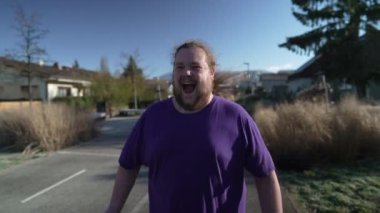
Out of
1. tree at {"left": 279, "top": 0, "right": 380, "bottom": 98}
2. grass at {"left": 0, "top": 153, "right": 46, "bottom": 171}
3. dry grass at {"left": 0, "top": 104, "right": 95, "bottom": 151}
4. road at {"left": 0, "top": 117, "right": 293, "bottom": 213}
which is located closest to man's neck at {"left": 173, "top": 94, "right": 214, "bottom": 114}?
road at {"left": 0, "top": 117, "right": 293, "bottom": 213}

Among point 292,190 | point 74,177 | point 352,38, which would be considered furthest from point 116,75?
point 292,190

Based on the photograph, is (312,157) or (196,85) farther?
(312,157)

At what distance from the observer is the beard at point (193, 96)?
8.69 ft

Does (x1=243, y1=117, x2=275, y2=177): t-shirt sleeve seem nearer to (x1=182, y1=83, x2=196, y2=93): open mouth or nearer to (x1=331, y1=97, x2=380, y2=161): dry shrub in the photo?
(x1=182, y1=83, x2=196, y2=93): open mouth

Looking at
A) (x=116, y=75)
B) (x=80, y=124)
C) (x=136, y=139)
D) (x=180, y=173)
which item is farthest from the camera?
(x=116, y=75)

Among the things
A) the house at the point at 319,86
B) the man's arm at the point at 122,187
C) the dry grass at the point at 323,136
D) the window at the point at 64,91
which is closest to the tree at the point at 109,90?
the window at the point at 64,91

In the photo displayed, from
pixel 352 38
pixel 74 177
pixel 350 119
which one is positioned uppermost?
pixel 352 38

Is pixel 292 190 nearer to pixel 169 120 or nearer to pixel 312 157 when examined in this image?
pixel 312 157

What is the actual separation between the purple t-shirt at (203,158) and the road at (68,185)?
4.16 m

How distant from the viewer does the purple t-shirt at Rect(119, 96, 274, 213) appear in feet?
8.43

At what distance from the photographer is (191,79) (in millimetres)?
2678

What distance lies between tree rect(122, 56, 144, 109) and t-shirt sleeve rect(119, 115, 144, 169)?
4964 cm

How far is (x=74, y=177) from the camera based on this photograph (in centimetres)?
1066

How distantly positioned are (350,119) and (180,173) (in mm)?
8855
